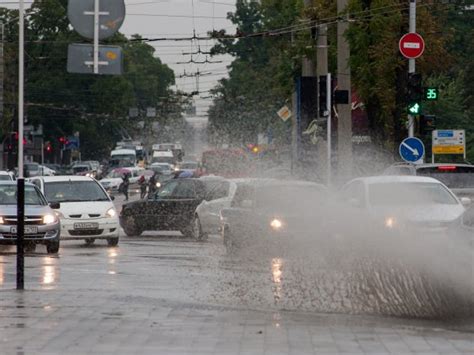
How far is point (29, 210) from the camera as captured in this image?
29016 mm

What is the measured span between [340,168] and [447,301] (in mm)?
31640

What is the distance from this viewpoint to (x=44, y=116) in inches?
4879

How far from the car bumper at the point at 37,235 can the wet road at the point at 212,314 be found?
559cm

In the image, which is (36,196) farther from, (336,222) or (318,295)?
(318,295)

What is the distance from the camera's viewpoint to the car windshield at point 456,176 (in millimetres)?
29578

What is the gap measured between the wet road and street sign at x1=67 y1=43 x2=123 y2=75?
9861 mm

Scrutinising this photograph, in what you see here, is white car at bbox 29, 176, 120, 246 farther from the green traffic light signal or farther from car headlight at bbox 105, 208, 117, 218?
the green traffic light signal

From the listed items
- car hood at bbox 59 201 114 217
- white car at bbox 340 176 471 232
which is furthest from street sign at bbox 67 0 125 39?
white car at bbox 340 176 471 232

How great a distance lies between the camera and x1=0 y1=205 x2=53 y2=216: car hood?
28.9m

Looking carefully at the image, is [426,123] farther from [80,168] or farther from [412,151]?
[80,168]

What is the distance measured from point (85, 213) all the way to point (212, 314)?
662 inches

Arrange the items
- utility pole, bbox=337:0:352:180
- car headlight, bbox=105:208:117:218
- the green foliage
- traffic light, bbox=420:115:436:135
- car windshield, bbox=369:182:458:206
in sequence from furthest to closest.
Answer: the green foliage → utility pole, bbox=337:0:352:180 → traffic light, bbox=420:115:436:135 → car headlight, bbox=105:208:117:218 → car windshield, bbox=369:182:458:206

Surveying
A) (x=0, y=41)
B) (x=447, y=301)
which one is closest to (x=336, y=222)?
(x=447, y=301)

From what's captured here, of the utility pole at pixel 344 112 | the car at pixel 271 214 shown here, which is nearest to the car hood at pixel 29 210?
the car at pixel 271 214
